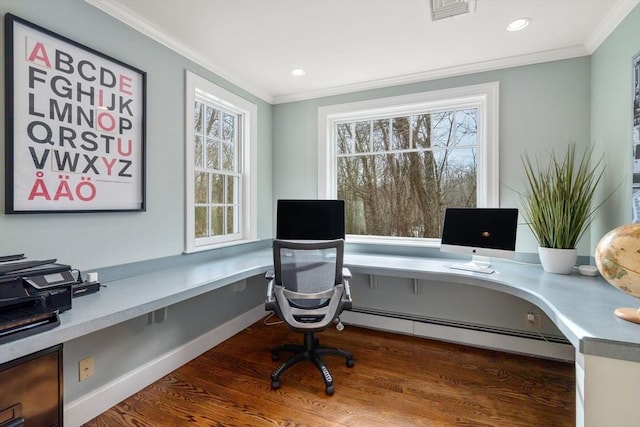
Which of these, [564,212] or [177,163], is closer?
[564,212]

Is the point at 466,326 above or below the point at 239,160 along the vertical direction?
below

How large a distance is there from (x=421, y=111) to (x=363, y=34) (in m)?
1.10

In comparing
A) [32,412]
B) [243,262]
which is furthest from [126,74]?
[32,412]

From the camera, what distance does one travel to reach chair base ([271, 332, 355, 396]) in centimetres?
203

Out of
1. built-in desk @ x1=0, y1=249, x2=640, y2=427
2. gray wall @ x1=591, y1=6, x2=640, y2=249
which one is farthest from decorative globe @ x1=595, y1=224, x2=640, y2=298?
gray wall @ x1=591, y1=6, x2=640, y2=249

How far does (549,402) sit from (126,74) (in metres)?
3.41

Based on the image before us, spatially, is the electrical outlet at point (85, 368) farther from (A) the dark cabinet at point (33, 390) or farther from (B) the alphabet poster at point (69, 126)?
(B) the alphabet poster at point (69, 126)

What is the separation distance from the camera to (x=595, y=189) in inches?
88.4

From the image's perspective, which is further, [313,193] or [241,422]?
[313,193]

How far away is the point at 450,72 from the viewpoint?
270 cm

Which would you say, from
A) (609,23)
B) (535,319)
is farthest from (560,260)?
(609,23)

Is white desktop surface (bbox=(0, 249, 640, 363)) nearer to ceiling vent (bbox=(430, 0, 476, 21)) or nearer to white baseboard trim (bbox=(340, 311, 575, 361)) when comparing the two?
white baseboard trim (bbox=(340, 311, 575, 361))

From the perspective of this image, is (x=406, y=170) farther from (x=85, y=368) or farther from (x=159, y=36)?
(x=85, y=368)

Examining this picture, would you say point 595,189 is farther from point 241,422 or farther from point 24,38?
point 24,38
